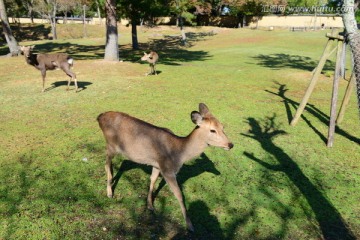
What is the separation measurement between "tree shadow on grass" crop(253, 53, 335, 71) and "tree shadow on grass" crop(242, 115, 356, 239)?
14.5 metres

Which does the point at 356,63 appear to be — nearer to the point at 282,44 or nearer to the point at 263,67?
the point at 263,67

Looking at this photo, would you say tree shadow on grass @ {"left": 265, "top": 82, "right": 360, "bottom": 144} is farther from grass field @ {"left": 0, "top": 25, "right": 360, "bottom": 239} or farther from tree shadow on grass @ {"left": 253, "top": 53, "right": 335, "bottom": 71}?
tree shadow on grass @ {"left": 253, "top": 53, "right": 335, "bottom": 71}

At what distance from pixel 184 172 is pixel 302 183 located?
113 inches

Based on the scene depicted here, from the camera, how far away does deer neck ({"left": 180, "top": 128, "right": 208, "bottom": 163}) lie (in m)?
5.68

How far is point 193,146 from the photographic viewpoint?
572 centimetres

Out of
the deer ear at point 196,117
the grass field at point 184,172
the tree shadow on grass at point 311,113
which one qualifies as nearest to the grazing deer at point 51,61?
the grass field at point 184,172

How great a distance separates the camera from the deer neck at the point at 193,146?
568 centimetres

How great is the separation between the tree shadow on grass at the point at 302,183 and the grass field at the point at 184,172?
3 cm

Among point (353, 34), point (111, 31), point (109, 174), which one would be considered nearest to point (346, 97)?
point (353, 34)

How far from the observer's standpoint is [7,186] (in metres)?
6.85

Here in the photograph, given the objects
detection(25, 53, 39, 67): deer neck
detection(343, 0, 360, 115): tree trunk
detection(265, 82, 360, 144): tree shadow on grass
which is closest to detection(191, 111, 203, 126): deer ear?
detection(343, 0, 360, 115): tree trunk

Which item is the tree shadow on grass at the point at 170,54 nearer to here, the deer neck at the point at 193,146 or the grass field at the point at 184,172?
the grass field at the point at 184,172

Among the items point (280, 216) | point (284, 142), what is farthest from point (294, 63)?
point (280, 216)

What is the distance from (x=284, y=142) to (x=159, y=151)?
5.46 metres
